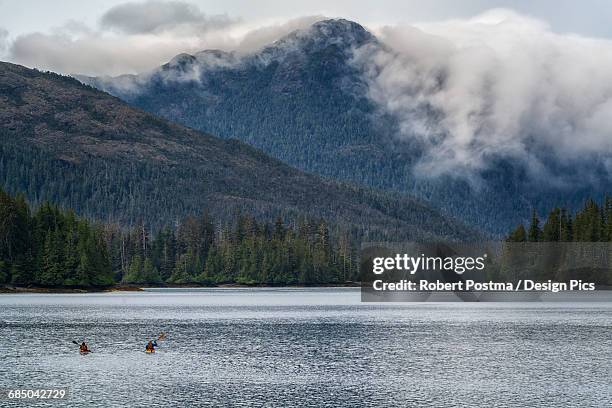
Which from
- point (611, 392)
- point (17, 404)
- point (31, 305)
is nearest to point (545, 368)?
point (611, 392)

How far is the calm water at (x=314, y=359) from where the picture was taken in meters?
70.9

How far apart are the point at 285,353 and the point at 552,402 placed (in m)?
33.8

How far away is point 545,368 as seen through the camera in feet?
281

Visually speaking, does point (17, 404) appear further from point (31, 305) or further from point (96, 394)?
point (31, 305)

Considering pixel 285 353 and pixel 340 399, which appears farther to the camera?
pixel 285 353

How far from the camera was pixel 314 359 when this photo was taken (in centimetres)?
9162

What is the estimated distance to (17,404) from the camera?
65.9 meters

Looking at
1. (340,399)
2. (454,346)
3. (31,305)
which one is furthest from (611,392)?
(31,305)

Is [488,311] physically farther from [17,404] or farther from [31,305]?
[17,404]

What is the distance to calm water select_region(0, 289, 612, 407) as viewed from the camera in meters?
70.9

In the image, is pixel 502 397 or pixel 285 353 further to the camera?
pixel 285 353

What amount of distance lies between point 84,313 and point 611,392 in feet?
334

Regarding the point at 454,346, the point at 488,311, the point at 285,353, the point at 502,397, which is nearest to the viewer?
the point at 502,397

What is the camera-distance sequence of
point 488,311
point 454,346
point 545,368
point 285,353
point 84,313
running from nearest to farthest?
1. point 545,368
2. point 285,353
3. point 454,346
4. point 84,313
5. point 488,311
